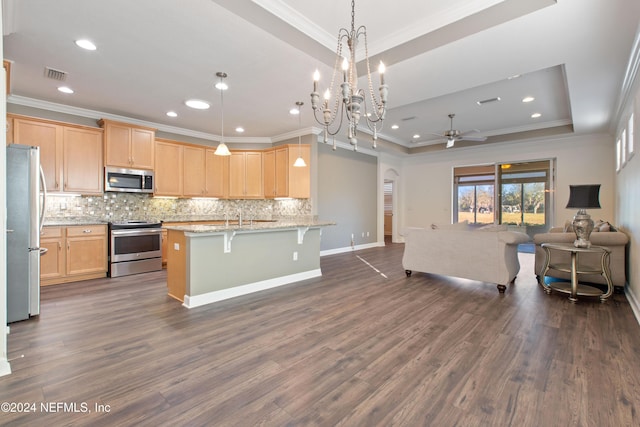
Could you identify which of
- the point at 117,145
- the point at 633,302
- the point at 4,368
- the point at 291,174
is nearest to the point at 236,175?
the point at 291,174

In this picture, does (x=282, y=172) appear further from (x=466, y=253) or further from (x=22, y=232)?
(x=22, y=232)

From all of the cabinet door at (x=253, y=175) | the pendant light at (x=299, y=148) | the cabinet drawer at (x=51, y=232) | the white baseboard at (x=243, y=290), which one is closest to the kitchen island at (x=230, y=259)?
the white baseboard at (x=243, y=290)

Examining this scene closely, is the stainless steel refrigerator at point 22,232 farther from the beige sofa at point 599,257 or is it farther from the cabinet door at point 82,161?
the beige sofa at point 599,257

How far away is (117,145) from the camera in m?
5.05

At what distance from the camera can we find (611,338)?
8.21ft

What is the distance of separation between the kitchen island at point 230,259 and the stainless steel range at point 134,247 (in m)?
1.62

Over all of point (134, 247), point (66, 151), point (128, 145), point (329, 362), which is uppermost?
point (128, 145)

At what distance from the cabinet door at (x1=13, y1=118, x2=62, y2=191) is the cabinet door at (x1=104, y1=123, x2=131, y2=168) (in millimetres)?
611

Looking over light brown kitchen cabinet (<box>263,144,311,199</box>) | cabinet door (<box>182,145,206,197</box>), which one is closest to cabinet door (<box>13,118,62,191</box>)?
cabinet door (<box>182,145,206,197</box>)

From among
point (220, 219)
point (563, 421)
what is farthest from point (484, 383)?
point (220, 219)

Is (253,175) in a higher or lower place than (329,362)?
higher

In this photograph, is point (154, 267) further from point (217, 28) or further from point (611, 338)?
point (611, 338)

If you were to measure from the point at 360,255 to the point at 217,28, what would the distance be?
529 centimetres

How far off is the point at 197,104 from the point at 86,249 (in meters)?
2.87
